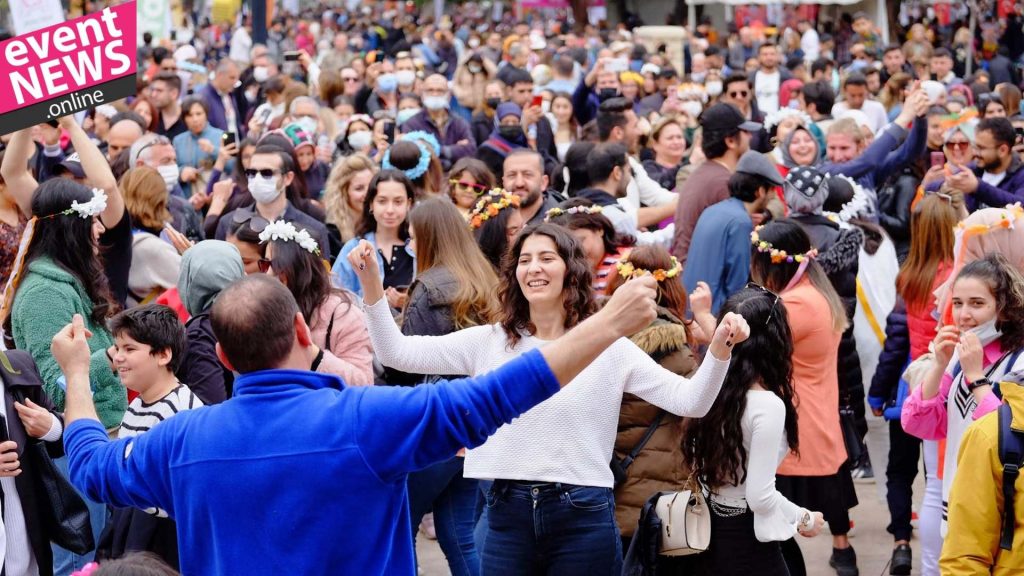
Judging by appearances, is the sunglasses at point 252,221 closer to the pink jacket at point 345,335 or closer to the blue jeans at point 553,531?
the pink jacket at point 345,335

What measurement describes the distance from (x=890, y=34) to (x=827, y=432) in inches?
1031

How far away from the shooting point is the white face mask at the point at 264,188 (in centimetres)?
720

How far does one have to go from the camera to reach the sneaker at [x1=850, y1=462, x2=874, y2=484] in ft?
24.9

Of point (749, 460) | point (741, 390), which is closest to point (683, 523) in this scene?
point (749, 460)

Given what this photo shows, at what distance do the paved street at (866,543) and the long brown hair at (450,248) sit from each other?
1.77 metres

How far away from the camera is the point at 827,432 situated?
562 cm

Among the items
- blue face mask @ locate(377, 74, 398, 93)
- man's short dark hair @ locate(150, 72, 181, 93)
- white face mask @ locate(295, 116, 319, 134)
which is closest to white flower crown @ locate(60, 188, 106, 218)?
white face mask @ locate(295, 116, 319, 134)

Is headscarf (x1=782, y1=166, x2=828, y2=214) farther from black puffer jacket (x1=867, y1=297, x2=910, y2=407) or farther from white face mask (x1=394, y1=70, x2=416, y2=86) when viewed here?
white face mask (x1=394, y1=70, x2=416, y2=86)

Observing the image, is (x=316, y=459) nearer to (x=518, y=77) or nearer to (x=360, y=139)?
(x=360, y=139)

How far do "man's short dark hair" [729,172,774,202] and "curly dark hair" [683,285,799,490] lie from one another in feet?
7.49

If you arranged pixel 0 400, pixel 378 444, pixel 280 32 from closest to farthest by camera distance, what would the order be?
pixel 378 444, pixel 0 400, pixel 280 32

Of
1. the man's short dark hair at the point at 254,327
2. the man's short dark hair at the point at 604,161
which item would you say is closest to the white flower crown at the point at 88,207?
the man's short dark hair at the point at 254,327

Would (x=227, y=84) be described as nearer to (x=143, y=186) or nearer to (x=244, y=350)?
(x=143, y=186)

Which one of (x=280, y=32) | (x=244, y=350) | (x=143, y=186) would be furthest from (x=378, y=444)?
(x=280, y=32)
